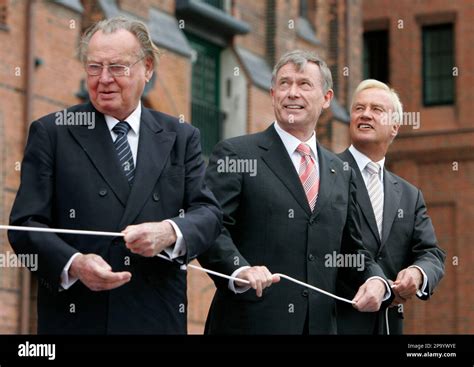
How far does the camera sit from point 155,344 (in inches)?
238

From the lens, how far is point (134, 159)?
21.3 ft

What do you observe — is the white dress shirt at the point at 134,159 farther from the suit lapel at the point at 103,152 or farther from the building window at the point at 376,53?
the building window at the point at 376,53

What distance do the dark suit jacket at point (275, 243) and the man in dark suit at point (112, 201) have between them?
0.70 metres

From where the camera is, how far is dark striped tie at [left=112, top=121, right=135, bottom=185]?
253 inches

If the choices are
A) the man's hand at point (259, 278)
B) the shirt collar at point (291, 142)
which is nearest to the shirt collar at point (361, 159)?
the shirt collar at point (291, 142)

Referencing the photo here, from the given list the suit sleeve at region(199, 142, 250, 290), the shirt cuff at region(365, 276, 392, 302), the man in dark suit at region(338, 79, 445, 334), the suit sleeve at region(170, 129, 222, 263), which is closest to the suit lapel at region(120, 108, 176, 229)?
the suit sleeve at region(170, 129, 222, 263)

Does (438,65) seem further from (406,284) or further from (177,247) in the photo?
(177,247)

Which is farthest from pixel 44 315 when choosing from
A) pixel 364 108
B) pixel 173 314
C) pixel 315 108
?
pixel 364 108

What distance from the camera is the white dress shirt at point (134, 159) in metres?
6.12

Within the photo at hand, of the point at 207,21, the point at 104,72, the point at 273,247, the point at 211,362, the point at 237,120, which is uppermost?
the point at 207,21

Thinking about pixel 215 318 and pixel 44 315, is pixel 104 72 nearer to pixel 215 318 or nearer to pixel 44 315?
pixel 44 315

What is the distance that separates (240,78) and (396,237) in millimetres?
18279

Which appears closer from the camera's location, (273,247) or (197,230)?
(197,230)

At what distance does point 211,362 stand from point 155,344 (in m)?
0.25
